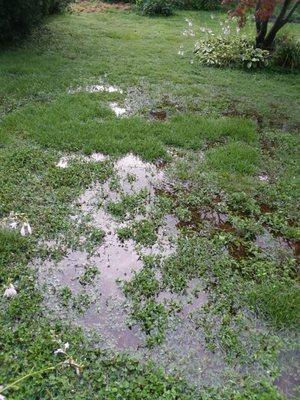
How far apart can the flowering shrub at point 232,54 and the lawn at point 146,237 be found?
1031 mm

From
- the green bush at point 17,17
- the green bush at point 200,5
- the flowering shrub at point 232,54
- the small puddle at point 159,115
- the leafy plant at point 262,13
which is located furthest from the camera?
the green bush at point 200,5

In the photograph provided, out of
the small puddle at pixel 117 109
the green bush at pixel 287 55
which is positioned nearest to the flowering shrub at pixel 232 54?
the green bush at pixel 287 55

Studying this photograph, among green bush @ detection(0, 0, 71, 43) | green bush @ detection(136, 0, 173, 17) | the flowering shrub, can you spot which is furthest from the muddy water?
green bush @ detection(136, 0, 173, 17)

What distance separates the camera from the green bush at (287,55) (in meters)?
8.32

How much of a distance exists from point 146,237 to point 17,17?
6.15 meters

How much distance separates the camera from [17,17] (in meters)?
8.18

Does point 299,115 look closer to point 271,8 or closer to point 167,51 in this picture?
point 271,8

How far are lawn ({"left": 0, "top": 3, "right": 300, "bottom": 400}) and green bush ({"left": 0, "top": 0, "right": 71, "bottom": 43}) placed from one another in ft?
3.88

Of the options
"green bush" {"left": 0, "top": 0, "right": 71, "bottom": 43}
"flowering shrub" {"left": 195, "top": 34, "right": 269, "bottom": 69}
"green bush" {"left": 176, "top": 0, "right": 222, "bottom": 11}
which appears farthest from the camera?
"green bush" {"left": 176, "top": 0, "right": 222, "bottom": 11}

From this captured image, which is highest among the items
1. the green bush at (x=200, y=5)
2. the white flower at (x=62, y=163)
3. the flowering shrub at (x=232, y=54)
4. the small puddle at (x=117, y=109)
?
the green bush at (x=200, y=5)

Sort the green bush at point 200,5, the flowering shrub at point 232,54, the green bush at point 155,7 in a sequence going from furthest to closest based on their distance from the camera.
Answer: the green bush at point 200,5
the green bush at point 155,7
the flowering shrub at point 232,54

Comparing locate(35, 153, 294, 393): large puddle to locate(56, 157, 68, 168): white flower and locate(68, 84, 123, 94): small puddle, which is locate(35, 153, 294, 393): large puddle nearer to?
locate(56, 157, 68, 168): white flower

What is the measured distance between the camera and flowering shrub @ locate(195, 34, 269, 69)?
8.30 metres

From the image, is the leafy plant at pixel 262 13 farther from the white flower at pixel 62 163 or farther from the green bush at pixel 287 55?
the white flower at pixel 62 163
